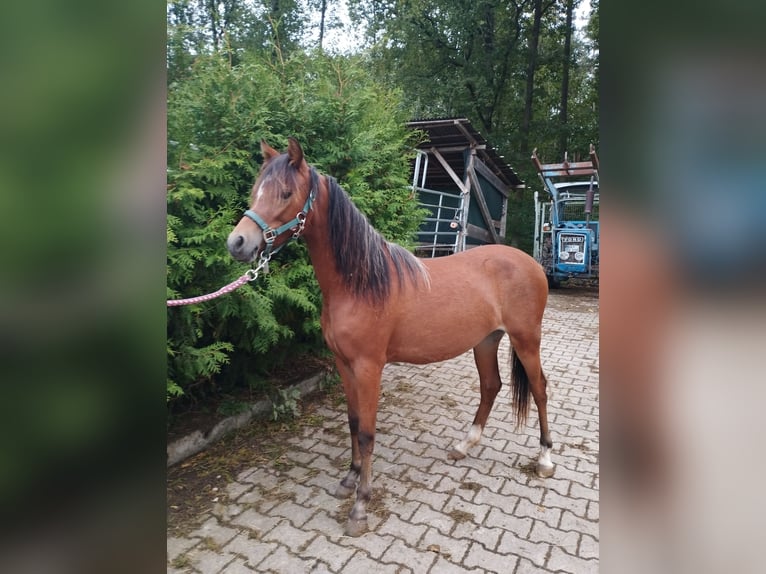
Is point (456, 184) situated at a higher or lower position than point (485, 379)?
higher

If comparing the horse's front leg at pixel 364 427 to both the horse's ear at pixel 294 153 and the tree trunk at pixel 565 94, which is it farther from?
the tree trunk at pixel 565 94

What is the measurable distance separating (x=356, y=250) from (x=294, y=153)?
60cm

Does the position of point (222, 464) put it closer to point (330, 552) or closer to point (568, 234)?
point (330, 552)

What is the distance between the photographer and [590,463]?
305 centimetres

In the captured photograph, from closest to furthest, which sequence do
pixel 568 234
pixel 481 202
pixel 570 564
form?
pixel 570 564 < pixel 481 202 < pixel 568 234

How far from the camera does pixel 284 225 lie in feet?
6.92

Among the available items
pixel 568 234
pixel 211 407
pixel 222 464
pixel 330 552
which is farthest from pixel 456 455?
pixel 568 234

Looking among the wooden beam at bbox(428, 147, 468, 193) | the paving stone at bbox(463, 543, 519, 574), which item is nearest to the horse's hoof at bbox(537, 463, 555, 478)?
the paving stone at bbox(463, 543, 519, 574)

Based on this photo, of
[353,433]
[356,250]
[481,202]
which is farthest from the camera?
[481,202]

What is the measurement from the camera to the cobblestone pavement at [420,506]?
2113mm

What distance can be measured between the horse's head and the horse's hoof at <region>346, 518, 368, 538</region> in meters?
1.51

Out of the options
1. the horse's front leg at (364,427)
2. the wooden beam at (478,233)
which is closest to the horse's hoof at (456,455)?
the horse's front leg at (364,427)
